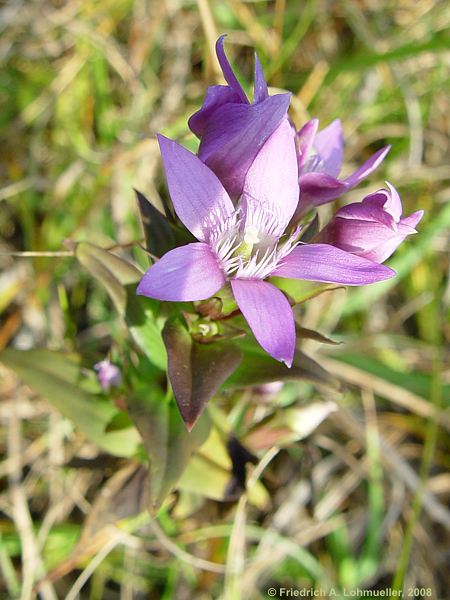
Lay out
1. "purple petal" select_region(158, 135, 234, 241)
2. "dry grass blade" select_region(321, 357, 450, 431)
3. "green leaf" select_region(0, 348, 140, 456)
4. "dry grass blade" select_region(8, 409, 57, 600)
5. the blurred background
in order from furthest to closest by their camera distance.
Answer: "dry grass blade" select_region(321, 357, 450, 431) < the blurred background < "dry grass blade" select_region(8, 409, 57, 600) < "green leaf" select_region(0, 348, 140, 456) < "purple petal" select_region(158, 135, 234, 241)

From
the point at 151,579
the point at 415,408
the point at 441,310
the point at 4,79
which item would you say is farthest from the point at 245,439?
the point at 4,79

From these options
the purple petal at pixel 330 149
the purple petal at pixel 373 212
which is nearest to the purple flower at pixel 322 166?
the purple petal at pixel 330 149

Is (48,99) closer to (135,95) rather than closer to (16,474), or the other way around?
(135,95)

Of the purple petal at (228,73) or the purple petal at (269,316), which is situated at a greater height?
the purple petal at (228,73)

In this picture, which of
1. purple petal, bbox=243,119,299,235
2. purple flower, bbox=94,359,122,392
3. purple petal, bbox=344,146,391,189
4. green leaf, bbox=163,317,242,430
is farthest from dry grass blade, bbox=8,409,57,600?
purple petal, bbox=344,146,391,189

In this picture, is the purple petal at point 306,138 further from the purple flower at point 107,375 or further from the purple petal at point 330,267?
the purple flower at point 107,375

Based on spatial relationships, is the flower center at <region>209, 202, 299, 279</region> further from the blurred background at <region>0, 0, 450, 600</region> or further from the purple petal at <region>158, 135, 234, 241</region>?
the blurred background at <region>0, 0, 450, 600</region>
